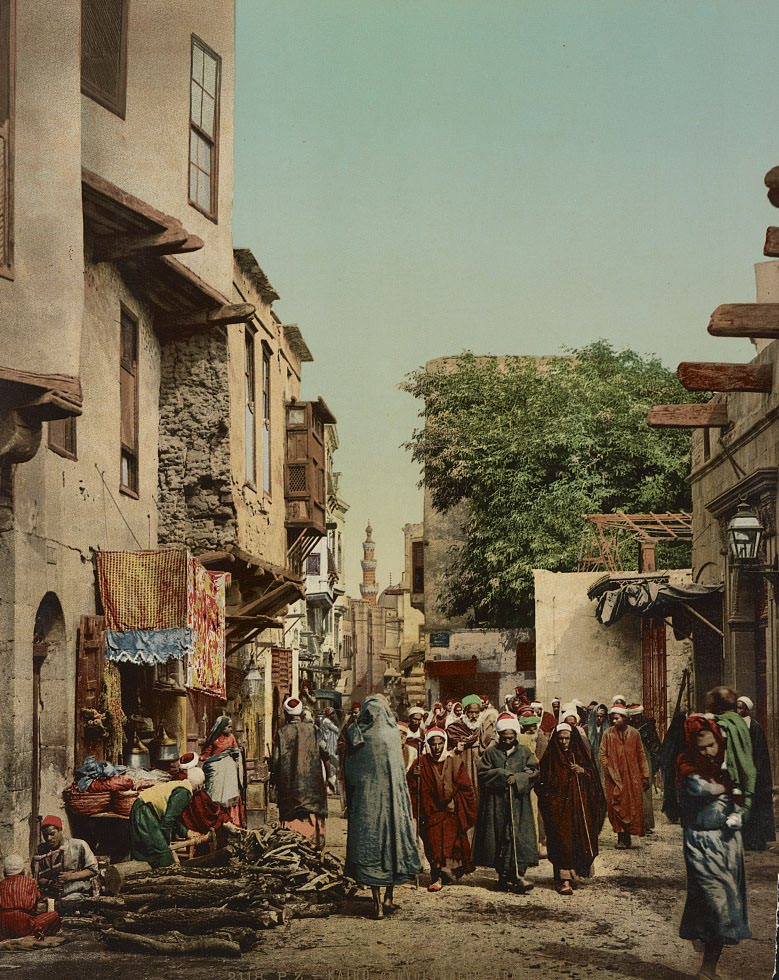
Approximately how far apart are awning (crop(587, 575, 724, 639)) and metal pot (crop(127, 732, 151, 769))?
363 centimetres

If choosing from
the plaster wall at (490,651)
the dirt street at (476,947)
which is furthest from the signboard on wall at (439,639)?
the dirt street at (476,947)

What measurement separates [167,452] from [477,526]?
107 inches

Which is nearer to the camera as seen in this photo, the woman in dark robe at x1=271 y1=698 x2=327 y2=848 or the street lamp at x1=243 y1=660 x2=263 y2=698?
the woman in dark robe at x1=271 y1=698 x2=327 y2=848

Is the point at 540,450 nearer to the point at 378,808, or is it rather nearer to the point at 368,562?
the point at 368,562

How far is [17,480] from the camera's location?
24.6 ft

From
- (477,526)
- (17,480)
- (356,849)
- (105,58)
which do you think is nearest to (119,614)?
(17,480)

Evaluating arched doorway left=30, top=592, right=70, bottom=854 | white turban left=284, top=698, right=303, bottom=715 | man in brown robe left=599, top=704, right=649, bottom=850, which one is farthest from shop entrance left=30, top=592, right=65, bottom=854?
man in brown robe left=599, top=704, right=649, bottom=850

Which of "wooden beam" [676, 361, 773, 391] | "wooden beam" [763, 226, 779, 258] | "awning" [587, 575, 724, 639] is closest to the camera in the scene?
"wooden beam" [763, 226, 779, 258]

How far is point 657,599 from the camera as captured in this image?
9711 mm

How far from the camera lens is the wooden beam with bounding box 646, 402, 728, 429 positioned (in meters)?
9.32

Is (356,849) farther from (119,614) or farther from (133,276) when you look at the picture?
(133,276)

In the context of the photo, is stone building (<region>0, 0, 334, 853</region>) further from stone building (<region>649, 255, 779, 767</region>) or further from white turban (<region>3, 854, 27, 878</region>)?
stone building (<region>649, 255, 779, 767</region>)

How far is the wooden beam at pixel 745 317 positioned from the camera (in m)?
8.34

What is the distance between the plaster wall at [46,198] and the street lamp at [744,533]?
184 inches
